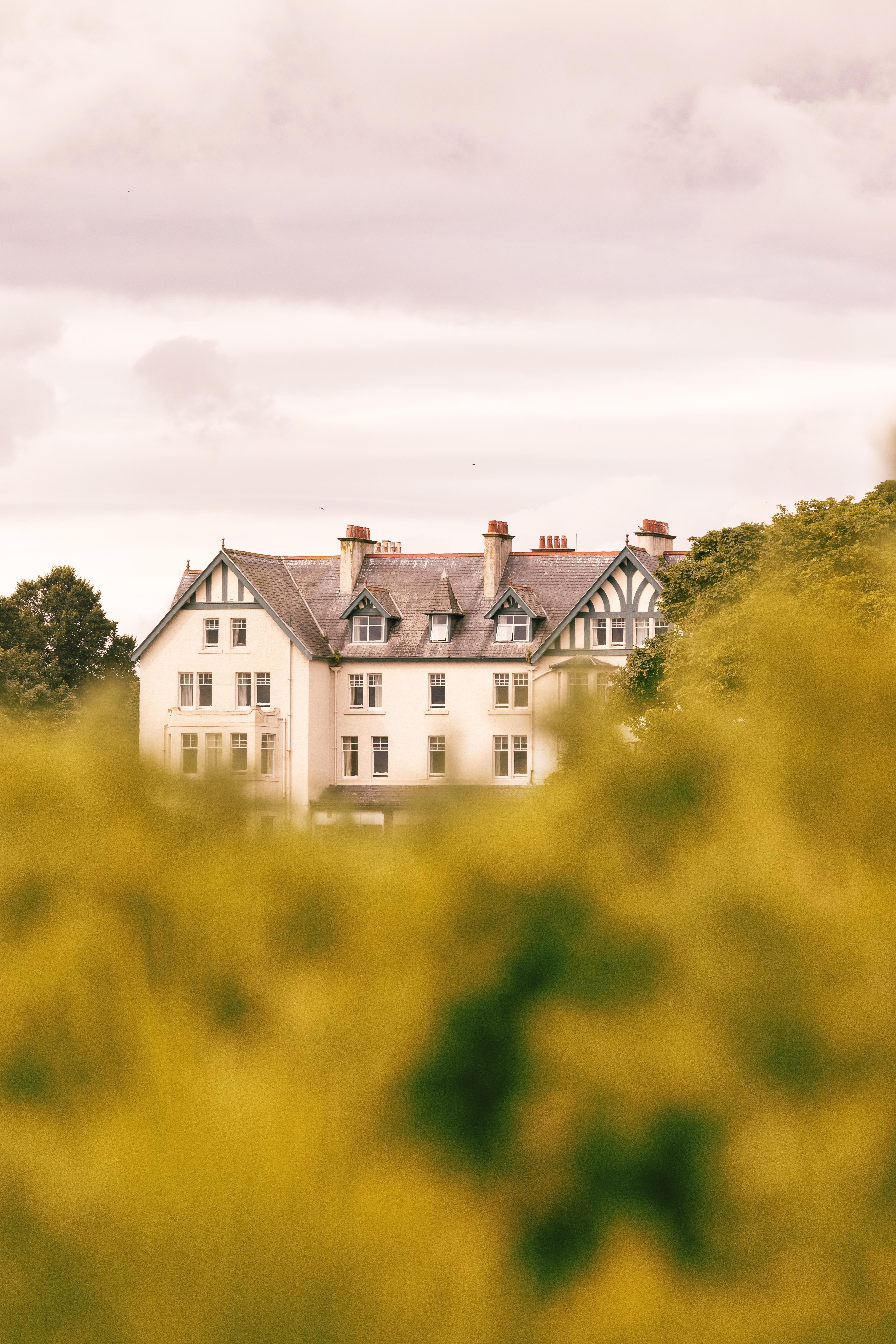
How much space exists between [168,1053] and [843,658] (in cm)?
179

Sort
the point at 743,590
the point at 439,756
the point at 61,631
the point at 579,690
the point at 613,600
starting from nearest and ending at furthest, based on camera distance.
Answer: the point at 579,690 < the point at 439,756 < the point at 743,590 < the point at 613,600 < the point at 61,631

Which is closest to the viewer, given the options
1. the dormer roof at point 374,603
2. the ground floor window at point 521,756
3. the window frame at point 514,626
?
the ground floor window at point 521,756

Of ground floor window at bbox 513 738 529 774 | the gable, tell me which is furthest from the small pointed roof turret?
ground floor window at bbox 513 738 529 774

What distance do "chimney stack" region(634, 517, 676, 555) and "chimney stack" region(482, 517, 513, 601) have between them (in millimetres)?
5699

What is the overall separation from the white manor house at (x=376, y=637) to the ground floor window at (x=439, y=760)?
51589mm

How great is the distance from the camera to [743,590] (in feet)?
103

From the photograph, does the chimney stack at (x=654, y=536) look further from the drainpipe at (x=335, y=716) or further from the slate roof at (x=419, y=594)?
the drainpipe at (x=335, y=716)

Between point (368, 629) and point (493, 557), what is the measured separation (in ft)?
18.9

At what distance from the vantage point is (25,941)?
12.6 ft

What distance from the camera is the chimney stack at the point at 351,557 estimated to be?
63375 millimetres

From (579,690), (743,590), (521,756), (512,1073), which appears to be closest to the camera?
(512,1073)

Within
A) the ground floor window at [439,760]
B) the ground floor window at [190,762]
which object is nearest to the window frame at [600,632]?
the ground floor window at [439,760]

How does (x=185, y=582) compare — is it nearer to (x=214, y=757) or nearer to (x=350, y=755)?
(x=350, y=755)

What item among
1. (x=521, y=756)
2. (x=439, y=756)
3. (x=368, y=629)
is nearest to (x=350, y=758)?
(x=368, y=629)
